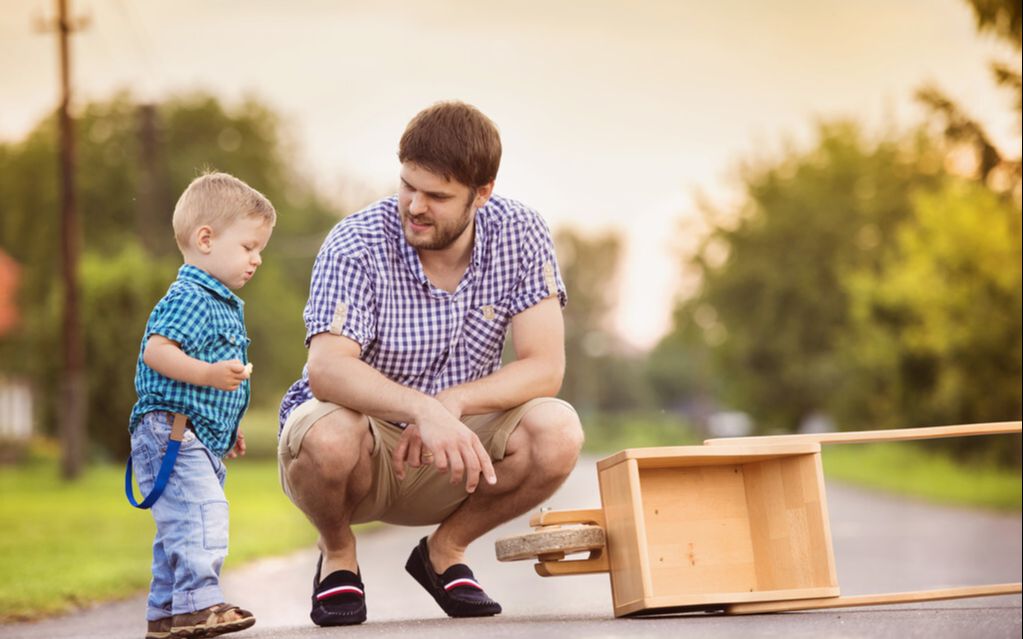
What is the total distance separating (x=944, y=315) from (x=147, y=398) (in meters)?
16.6

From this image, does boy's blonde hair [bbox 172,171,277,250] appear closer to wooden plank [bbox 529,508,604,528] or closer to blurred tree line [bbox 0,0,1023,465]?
wooden plank [bbox 529,508,604,528]

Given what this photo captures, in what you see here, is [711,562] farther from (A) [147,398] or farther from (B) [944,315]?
(B) [944,315]

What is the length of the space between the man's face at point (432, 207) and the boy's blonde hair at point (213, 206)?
0.51 metres

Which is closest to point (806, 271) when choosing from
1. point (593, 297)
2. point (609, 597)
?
point (609, 597)

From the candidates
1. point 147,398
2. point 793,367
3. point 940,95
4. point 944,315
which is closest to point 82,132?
point 793,367

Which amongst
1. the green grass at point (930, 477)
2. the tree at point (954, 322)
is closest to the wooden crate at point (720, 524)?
the tree at point (954, 322)

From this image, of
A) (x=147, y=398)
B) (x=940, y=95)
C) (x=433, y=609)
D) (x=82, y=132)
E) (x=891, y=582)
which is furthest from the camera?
(x=82, y=132)

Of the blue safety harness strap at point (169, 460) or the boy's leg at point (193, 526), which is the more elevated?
the blue safety harness strap at point (169, 460)

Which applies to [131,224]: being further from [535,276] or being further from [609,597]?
[535,276]

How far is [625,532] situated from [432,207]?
4.27 feet

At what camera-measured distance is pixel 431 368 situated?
504 centimetres

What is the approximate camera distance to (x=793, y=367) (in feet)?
135

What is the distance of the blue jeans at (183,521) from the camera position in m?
4.32

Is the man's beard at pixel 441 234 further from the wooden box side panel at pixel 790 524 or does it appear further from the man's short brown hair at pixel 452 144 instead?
the wooden box side panel at pixel 790 524
